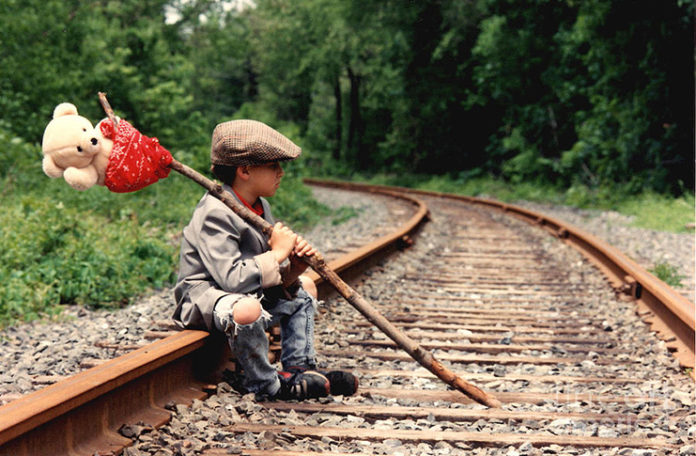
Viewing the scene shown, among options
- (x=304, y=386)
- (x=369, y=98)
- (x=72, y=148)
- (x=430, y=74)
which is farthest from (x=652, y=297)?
(x=369, y=98)

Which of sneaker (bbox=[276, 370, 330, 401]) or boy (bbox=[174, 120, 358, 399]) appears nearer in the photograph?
boy (bbox=[174, 120, 358, 399])

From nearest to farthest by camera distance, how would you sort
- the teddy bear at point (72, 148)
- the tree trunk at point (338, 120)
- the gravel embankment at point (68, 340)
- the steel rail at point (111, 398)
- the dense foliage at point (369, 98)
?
1. the steel rail at point (111, 398)
2. the teddy bear at point (72, 148)
3. the gravel embankment at point (68, 340)
4. the dense foliage at point (369, 98)
5. the tree trunk at point (338, 120)

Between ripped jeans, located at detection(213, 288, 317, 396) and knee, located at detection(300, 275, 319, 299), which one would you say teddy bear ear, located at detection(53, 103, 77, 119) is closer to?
ripped jeans, located at detection(213, 288, 317, 396)

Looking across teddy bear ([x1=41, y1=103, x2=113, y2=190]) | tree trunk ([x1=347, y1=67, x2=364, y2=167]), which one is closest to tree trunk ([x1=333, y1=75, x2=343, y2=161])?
tree trunk ([x1=347, y1=67, x2=364, y2=167])

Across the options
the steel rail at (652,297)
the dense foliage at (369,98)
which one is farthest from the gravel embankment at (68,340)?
the steel rail at (652,297)

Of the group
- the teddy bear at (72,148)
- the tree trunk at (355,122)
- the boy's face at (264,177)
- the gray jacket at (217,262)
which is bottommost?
the gray jacket at (217,262)

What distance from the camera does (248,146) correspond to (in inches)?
125

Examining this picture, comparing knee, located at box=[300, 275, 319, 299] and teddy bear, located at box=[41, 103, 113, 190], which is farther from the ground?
teddy bear, located at box=[41, 103, 113, 190]

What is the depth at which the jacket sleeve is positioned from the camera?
10.1ft

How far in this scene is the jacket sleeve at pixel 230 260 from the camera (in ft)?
10.1

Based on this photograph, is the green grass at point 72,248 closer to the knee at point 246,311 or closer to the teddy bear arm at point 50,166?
the teddy bear arm at point 50,166

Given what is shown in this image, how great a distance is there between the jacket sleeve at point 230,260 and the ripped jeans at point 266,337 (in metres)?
0.08

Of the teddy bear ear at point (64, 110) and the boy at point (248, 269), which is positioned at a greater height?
the teddy bear ear at point (64, 110)

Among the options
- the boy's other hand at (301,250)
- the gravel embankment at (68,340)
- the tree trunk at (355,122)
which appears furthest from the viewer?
the tree trunk at (355,122)
